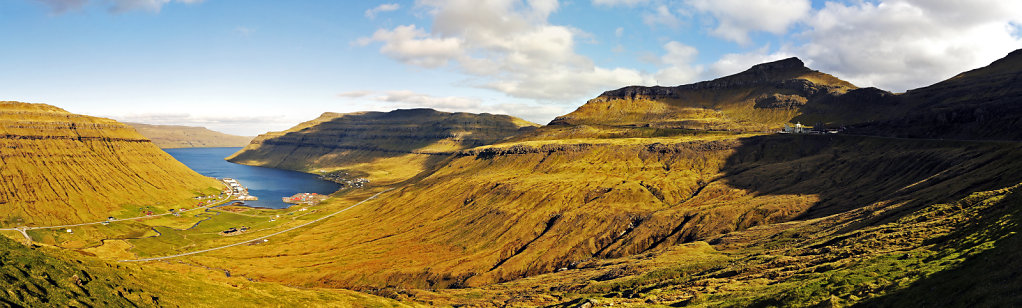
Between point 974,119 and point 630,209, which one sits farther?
point 974,119

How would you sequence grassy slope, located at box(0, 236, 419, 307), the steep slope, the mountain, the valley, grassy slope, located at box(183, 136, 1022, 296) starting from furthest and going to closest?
the steep slope
grassy slope, located at box(183, 136, 1022, 296)
the mountain
the valley
grassy slope, located at box(0, 236, 419, 307)

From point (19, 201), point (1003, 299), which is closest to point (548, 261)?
point (1003, 299)

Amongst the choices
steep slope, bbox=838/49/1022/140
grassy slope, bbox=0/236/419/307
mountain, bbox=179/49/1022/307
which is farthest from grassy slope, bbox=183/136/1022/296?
grassy slope, bbox=0/236/419/307

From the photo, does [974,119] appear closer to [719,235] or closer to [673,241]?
[719,235]

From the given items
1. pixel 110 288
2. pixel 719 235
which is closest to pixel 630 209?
pixel 719 235

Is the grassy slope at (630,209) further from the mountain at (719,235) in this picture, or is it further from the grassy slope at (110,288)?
the grassy slope at (110,288)

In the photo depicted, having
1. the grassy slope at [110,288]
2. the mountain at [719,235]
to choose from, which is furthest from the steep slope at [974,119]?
the grassy slope at [110,288]

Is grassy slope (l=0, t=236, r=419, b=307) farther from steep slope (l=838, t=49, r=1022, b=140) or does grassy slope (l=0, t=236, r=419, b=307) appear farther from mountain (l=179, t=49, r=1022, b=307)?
steep slope (l=838, t=49, r=1022, b=140)

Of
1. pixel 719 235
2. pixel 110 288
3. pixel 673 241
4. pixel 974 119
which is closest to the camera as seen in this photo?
pixel 110 288

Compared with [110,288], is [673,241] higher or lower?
lower
